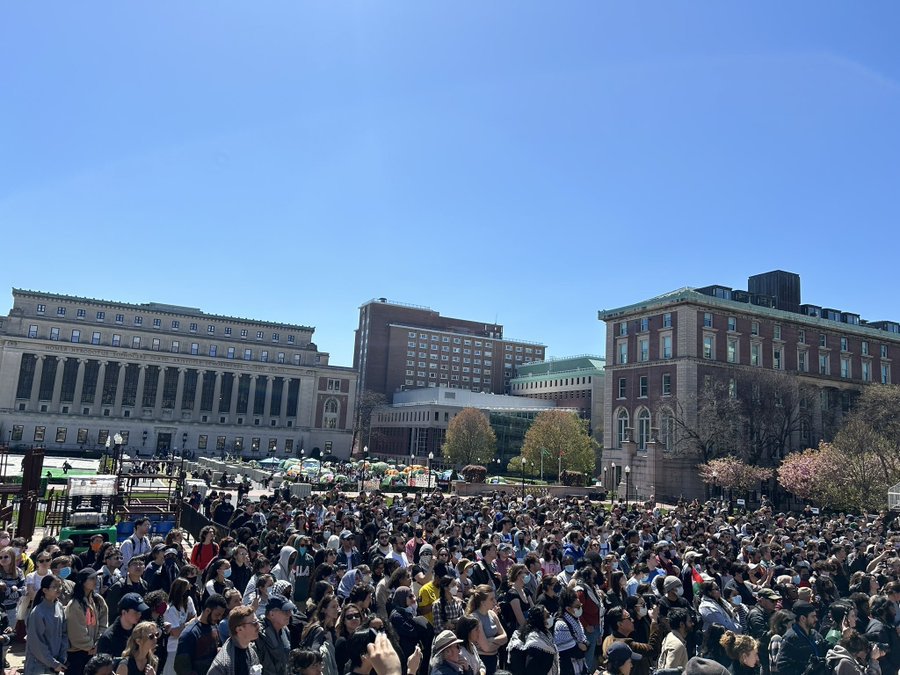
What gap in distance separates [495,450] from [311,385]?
115ft

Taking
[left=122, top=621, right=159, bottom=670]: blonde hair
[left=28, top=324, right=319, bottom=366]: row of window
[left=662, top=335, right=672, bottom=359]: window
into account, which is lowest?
[left=122, top=621, right=159, bottom=670]: blonde hair

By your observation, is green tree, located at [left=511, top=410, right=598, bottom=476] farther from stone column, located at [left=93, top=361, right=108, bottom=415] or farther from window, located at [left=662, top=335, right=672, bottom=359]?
stone column, located at [left=93, top=361, right=108, bottom=415]

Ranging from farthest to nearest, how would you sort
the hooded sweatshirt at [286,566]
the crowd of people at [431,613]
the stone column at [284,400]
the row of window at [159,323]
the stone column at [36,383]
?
the stone column at [284,400] → the row of window at [159,323] → the stone column at [36,383] → the hooded sweatshirt at [286,566] → the crowd of people at [431,613]

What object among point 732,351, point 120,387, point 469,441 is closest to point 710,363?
point 732,351

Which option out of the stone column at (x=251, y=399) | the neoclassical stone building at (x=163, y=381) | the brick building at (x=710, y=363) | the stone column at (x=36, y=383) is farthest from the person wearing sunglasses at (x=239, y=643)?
the stone column at (x=251, y=399)

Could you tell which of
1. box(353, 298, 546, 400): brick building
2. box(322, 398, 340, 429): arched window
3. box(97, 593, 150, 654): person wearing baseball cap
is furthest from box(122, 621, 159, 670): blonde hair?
box(353, 298, 546, 400): brick building

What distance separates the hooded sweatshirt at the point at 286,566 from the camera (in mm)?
13117

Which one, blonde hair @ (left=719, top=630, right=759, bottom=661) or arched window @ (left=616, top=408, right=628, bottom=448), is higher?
arched window @ (left=616, top=408, right=628, bottom=448)

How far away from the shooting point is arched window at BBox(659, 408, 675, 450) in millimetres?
69812

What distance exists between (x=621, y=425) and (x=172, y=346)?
3047 inches

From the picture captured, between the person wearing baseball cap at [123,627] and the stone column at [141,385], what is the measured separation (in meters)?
113

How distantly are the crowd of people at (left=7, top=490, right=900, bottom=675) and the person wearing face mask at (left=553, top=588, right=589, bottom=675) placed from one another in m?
0.02

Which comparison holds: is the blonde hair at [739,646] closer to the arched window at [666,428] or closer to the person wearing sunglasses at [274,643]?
the person wearing sunglasses at [274,643]

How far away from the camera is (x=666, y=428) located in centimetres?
7056
